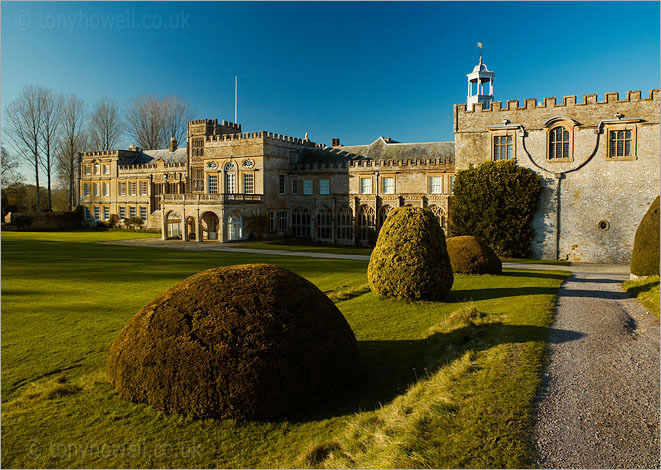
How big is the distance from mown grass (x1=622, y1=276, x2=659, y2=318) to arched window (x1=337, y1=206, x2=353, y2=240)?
24.1 m

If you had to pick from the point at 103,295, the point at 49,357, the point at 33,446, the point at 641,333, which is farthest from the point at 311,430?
the point at 103,295

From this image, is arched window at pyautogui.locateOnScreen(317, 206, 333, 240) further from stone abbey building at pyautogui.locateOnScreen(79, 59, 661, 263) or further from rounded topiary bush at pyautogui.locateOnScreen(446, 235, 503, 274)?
rounded topiary bush at pyautogui.locateOnScreen(446, 235, 503, 274)

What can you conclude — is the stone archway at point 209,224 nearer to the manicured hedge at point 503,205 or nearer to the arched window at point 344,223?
the arched window at point 344,223

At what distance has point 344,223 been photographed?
39438 mm

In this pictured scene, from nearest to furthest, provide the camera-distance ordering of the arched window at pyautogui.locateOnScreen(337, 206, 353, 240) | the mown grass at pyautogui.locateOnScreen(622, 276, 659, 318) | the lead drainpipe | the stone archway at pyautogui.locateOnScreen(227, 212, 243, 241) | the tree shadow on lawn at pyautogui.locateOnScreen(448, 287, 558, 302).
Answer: the mown grass at pyautogui.locateOnScreen(622, 276, 659, 318) → the tree shadow on lawn at pyautogui.locateOnScreen(448, 287, 558, 302) → the lead drainpipe → the stone archway at pyautogui.locateOnScreen(227, 212, 243, 241) → the arched window at pyautogui.locateOnScreen(337, 206, 353, 240)

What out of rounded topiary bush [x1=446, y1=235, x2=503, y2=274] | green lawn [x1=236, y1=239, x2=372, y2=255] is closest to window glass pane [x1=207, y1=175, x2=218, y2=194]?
green lawn [x1=236, y1=239, x2=372, y2=255]

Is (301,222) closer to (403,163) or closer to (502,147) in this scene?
(403,163)

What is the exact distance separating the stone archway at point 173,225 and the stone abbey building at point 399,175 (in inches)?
5.3

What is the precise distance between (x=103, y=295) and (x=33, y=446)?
953cm

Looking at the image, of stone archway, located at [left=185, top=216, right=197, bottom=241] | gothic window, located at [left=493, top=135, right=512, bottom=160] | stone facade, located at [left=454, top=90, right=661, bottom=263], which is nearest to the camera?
stone facade, located at [left=454, top=90, right=661, bottom=263]

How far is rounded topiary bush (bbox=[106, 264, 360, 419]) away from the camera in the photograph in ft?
21.4

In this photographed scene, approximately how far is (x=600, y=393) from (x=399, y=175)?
3080cm

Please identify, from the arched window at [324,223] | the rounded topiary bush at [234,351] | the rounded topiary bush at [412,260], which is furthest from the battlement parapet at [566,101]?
the rounded topiary bush at [234,351]

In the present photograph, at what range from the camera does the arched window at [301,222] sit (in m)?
41.2
